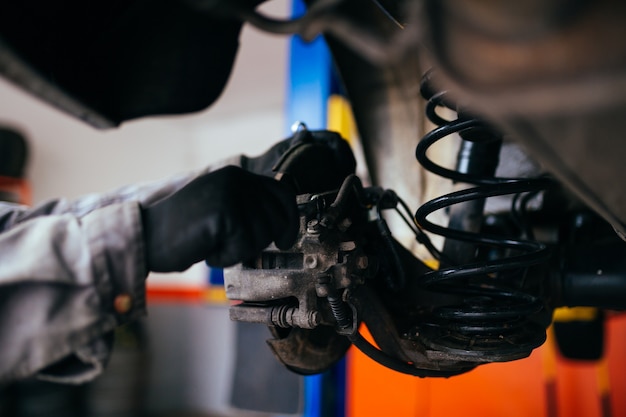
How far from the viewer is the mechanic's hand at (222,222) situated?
17.3 inches

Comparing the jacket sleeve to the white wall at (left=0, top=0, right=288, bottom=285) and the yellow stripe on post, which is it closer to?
the yellow stripe on post

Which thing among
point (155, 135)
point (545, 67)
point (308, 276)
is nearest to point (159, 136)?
point (155, 135)

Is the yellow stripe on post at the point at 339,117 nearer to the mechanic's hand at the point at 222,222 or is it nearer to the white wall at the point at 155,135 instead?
the mechanic's hand at the point at 222,222

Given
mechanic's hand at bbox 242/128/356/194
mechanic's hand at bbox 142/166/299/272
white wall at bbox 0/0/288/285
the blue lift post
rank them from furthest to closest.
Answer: white wall at bbox 0/0/288/285, the blue lift post, mechanic's hand at bbox 242/128/356/194, mechanic's hand at bbox 142/166/299/272

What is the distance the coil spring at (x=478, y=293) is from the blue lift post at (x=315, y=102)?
0.83 meters

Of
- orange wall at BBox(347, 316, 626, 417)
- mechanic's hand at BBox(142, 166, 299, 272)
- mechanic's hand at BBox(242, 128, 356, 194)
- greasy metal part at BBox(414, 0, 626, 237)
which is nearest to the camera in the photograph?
greasy metal part at BBox(414, 0, 626, 237)

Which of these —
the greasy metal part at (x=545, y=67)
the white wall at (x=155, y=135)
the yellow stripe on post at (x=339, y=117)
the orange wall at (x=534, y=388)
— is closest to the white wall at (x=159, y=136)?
the white wall at (x=155, y=135)

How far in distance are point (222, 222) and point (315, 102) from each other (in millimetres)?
1051

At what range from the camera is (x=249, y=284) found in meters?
0.52

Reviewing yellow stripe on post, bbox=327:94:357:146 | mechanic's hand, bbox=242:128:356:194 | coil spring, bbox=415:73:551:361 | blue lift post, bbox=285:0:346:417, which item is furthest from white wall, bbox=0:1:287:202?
coil spring, bbox=415:73:551:361

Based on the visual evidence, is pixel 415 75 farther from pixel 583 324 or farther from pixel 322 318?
pixel 583 324

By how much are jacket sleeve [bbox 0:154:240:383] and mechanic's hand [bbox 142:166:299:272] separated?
4cm

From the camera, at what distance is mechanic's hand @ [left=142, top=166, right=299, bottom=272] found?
1.44ft

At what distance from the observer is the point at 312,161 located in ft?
1.97
